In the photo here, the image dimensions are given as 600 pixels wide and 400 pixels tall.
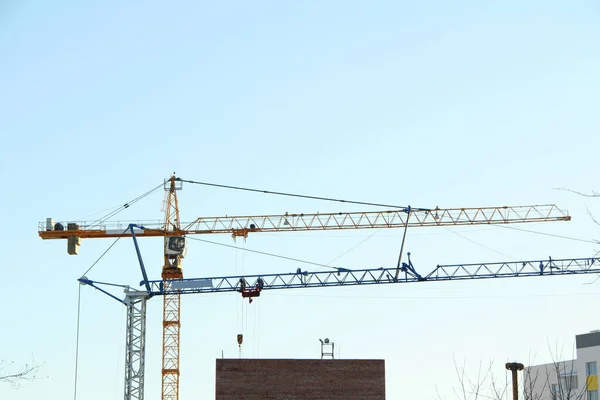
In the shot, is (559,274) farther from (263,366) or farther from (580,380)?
(263,366)

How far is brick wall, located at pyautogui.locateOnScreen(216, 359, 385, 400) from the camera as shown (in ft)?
268

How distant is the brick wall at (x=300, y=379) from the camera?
8156 cm

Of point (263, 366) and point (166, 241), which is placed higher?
point (166, 241)

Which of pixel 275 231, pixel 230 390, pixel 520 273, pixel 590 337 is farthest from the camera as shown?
pixel 275 231

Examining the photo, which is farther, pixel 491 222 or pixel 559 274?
pixel 491 222

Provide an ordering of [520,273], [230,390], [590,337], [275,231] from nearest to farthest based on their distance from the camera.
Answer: [230,390] → [590,337] → [520,273] → [275,231]

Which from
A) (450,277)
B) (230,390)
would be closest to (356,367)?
(230,390)

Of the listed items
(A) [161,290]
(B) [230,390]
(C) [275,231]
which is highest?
(C) [275,231]

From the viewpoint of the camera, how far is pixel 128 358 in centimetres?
9919

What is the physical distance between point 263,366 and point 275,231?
34.2 meters

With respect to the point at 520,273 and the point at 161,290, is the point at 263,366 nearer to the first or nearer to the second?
the point at 161,290

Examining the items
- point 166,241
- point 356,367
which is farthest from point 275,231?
point 356,367

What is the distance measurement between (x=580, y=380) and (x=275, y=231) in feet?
112

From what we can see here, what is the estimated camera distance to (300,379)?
82.2 meters
